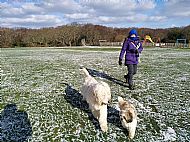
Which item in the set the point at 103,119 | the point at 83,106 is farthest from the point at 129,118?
the point at 83,106

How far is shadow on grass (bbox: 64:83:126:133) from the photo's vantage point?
4770mm

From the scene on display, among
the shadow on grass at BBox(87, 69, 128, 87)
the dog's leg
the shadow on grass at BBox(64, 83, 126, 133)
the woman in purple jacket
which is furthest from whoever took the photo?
the shadow on grass at BBox(87, 69, 128, 87)

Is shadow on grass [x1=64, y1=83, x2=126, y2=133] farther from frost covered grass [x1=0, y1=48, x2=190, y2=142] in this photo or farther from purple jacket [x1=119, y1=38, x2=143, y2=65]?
purple jacket [x1=119, y1=38, x2=143, y2=65]

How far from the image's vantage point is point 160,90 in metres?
7.06

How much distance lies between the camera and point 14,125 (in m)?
4.69

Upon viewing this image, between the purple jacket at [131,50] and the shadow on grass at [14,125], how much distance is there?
3684 millimetres

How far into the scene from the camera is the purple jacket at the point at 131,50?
682 centimetres

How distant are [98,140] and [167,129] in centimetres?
161

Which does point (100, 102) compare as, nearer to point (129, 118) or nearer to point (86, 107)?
point (129, 118)

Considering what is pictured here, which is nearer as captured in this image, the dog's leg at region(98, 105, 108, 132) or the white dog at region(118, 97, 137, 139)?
the white dog at region(118, 97, 137, 139)

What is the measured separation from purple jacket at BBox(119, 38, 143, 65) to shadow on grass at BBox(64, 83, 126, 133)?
6.64ft

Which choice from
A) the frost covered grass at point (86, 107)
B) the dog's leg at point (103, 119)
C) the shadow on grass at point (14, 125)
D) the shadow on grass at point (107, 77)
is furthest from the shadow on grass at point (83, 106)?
the shadow on grass at point (107, 77)

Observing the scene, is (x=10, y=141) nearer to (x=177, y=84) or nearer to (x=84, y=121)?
(x=84, y=121)

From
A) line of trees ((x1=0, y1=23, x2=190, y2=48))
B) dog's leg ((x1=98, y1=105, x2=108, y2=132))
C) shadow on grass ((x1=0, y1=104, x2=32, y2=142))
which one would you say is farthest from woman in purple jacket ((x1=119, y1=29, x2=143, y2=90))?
line of trees ((x1=0, y1=23, x2=190, y2=48))
